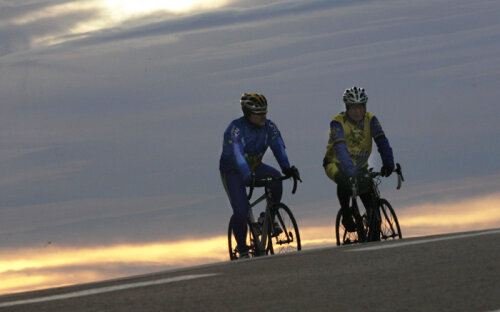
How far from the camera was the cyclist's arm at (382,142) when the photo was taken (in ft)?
49.1

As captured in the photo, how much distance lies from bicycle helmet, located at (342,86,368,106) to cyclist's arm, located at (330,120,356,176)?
13.5 inches

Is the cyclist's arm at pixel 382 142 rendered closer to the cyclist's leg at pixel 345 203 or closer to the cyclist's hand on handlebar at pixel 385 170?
the cyclist's hand on handlebar at pixel 385 170

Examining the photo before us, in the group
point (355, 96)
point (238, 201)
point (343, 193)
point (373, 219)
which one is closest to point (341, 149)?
point (343, 193)

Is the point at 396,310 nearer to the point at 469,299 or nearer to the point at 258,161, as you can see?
the point at 469,299

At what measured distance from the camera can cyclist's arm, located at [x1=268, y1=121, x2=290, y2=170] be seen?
14305mm

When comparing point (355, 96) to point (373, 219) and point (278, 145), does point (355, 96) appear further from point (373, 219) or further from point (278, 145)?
point (373, 219)

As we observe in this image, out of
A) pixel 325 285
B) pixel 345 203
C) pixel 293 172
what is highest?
pixel 293 172

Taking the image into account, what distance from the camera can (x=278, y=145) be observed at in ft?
46.9

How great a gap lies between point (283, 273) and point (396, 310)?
2.56 metres

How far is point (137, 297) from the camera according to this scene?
9.19 meters

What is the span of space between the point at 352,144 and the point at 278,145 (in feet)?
3.88

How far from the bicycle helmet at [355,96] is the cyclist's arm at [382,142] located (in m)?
0.36

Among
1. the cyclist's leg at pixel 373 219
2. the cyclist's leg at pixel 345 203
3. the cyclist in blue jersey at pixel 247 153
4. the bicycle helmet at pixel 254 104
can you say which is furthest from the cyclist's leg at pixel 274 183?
the cyclist's leg at pixel 373 219

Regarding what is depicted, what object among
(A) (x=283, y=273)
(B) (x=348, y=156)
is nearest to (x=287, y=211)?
(B) (x=348, y=156)
